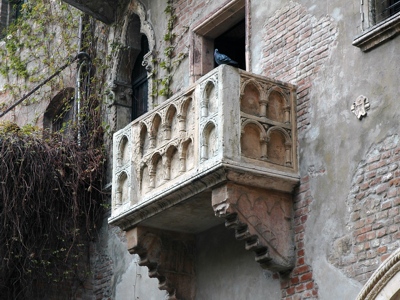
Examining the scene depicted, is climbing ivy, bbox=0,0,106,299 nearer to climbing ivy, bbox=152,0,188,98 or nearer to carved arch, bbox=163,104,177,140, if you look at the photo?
climbing ivy, bbox=152,0,188,98

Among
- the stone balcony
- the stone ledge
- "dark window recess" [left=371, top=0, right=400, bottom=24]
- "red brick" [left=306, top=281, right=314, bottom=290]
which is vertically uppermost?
"dark window recess" [left=371, top=0, right=400, bottom=24]

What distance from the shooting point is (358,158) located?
9.70 meters

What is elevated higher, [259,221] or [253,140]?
[253,140]

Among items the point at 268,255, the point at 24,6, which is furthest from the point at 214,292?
the point at 24,6

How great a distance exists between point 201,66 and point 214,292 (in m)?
2.79

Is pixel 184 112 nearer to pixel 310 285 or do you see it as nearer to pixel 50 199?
pixel 310 285

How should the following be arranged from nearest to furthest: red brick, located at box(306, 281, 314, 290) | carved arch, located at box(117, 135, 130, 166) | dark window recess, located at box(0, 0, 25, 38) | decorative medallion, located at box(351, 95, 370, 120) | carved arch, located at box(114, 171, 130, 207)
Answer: decorative medallion, located at box(351, 95, 370, 120) < red brick, located at box(306, 281, 314, 290) < carved arch, located at box(114, 171, 130, 207) < carved arch, located at box(117, 135, 130, 166) < dark window recess, located at box(0, 0, 25, 38)

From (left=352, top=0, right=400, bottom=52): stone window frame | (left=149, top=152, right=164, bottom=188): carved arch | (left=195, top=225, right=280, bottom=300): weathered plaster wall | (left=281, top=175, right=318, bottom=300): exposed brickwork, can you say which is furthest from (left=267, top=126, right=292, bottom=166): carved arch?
(left=149, top=152, right=164, bottom=188): carved arch

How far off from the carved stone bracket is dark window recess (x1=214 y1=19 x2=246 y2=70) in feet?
7.64

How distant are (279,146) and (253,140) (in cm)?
31

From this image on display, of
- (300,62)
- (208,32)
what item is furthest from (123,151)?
(300,62)

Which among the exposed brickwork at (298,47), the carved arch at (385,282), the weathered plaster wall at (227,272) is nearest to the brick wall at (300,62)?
the exposed brickwork at (298,47)

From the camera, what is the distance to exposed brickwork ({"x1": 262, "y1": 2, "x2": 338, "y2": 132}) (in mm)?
10484

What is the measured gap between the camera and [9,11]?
18547mm
